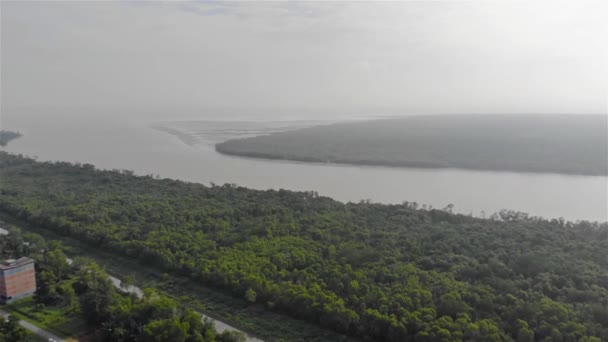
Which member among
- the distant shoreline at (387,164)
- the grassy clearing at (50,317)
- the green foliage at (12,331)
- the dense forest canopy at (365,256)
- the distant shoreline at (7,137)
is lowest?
the grassy clearing at (50,317)

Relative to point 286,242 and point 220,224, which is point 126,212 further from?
point 286,242

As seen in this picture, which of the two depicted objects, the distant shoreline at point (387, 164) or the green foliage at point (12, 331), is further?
the distant shoreline at point (387, 164)

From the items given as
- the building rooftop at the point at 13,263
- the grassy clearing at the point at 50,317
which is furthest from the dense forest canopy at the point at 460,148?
the grassy clearing at the point at 50,317

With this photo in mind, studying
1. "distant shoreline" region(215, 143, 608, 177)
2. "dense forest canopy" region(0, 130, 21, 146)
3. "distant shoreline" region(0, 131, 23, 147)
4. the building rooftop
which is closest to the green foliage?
the building rooftop

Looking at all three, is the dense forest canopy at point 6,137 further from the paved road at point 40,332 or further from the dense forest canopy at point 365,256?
the paved road at point 40,332

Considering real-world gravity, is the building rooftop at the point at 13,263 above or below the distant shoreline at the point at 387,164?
below

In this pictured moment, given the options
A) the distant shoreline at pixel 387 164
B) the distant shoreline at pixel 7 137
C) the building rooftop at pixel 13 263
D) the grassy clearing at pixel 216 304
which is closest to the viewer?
the grassy clearing at pixel 216 304
